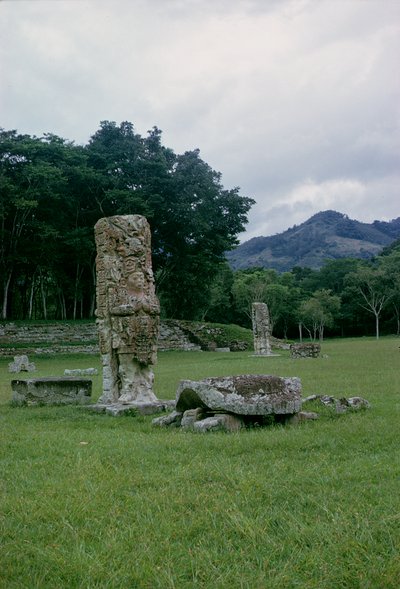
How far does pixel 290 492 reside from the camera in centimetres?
418

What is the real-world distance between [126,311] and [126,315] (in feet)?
0.28

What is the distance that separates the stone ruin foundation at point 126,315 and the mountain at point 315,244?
5966 inches

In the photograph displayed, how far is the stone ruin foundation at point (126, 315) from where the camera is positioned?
9.99 metres

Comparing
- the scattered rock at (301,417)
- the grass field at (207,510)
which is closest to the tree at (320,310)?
the scattered rock at (301,417)

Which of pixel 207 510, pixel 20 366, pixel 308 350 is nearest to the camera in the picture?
pixel 207 510

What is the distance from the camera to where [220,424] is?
691 cm

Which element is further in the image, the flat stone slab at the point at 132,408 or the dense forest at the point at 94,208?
the dense forest at the point at 94,208

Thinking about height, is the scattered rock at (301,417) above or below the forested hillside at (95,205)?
below

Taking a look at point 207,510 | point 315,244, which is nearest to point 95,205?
point 207,510

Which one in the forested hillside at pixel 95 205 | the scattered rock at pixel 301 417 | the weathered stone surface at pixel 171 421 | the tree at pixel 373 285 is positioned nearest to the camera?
the scattered rock at pixel 301 417

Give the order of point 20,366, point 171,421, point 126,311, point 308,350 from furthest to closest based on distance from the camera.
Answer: point 308,350 < point 20,366 < point 126,311 < point 171,421

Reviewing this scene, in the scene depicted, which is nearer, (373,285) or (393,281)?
(393,281)

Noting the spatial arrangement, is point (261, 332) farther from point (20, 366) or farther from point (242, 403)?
point (242, 403)

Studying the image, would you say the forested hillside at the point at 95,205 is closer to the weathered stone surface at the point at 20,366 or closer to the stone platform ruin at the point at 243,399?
the weathered stone surface at the point at 20,366
